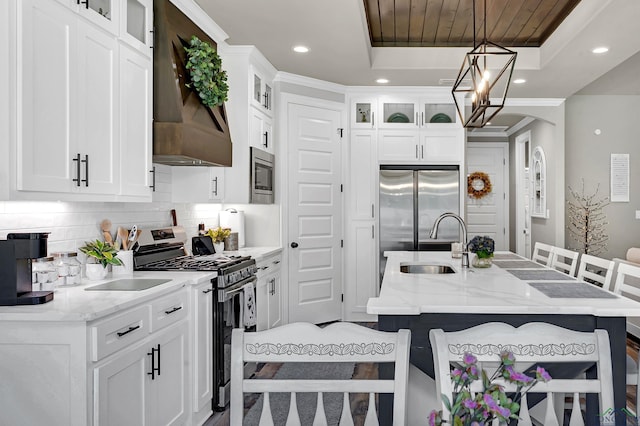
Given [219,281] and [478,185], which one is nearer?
[219,281]

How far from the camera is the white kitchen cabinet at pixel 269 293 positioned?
4207 millimetres

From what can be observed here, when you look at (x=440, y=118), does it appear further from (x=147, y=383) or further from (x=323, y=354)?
(x=323, y=354)

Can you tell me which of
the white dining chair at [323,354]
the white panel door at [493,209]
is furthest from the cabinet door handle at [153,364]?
the white panel door at [493,209]

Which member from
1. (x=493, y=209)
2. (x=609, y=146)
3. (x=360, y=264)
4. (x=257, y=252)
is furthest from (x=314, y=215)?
(x=493, y=209)

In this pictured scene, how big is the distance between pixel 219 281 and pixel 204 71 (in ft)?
→ 4.39

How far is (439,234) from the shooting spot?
18.5 feet

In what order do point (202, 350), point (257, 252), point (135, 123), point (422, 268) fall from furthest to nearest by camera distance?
point (257, 252) → point (422, 268) → point (202, 350) → point (135, 123)

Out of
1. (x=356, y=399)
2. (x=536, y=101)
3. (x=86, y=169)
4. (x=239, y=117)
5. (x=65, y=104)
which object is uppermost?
(x=536, y=101)

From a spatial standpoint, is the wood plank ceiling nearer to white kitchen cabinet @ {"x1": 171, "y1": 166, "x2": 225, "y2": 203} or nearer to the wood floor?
white kitchen cabinet @ {"x1": 171, "y1": 166, "x2": 225, "y2": 203}

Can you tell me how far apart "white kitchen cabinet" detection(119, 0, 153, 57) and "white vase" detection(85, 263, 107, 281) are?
120cm

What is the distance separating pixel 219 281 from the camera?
3119 mm

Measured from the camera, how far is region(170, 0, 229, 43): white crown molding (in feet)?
10.8

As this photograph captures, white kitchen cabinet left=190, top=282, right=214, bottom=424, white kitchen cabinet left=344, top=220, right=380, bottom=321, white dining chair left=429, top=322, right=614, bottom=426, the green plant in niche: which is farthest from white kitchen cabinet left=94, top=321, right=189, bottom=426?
white kitchen cabinet left=344, top=220, right=380, bottom=321

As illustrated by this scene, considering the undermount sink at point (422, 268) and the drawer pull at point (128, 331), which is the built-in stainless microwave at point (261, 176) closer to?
the undermount sink at point (422, 268)
